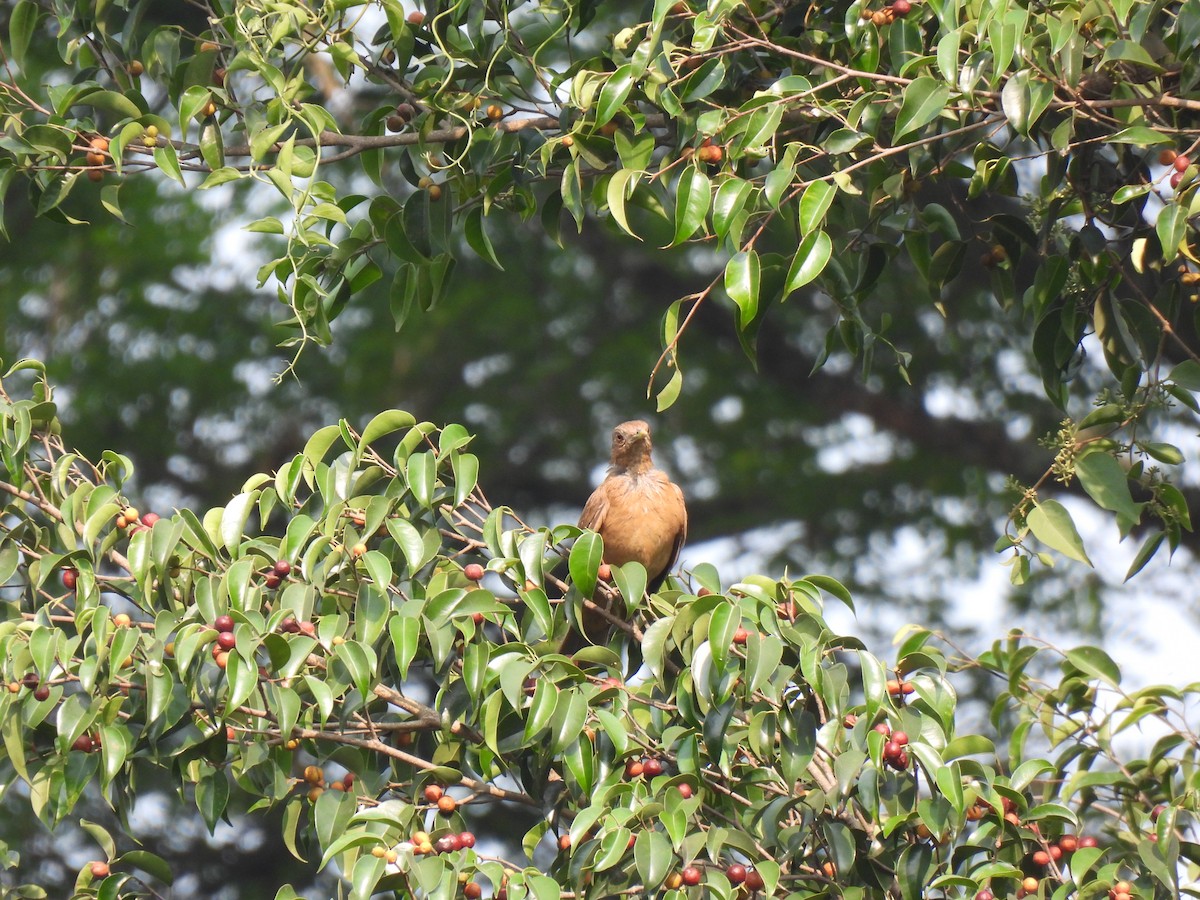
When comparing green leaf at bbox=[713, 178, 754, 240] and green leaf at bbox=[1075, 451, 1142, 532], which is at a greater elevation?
green leaf at bbox=[713, 178, 754, 240]

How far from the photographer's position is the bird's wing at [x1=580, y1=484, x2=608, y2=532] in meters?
5.11

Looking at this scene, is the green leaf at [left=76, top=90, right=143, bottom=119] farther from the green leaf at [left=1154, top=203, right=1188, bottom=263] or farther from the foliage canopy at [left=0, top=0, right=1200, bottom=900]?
the green leaf at [left=1154, top=203, right=1188, bottom=263]

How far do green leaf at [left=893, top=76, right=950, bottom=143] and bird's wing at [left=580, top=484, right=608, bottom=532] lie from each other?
2507 mm

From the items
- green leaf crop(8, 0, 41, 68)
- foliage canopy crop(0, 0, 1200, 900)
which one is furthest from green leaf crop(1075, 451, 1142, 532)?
green leaf crop(8, 0, 41, 68)

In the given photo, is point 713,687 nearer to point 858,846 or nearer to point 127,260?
point 858,846

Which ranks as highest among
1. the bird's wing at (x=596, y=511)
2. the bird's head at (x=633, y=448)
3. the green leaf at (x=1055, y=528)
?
the green leaf at (x=1055, y=528)

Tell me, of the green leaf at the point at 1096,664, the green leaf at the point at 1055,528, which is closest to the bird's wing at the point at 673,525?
the green leaf at the point at 1096,664

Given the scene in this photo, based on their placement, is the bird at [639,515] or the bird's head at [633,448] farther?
the bird's head at [633,448]

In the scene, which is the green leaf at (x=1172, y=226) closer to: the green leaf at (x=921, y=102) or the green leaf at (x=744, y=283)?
the green leaf at (x=921, y=102)

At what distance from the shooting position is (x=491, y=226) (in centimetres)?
995

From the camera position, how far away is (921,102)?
2.82m

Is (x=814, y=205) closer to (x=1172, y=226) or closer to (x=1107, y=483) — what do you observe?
(x=1172, y=226)

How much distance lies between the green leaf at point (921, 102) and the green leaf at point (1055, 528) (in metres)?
0.86

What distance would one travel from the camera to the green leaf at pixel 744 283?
106 inches
